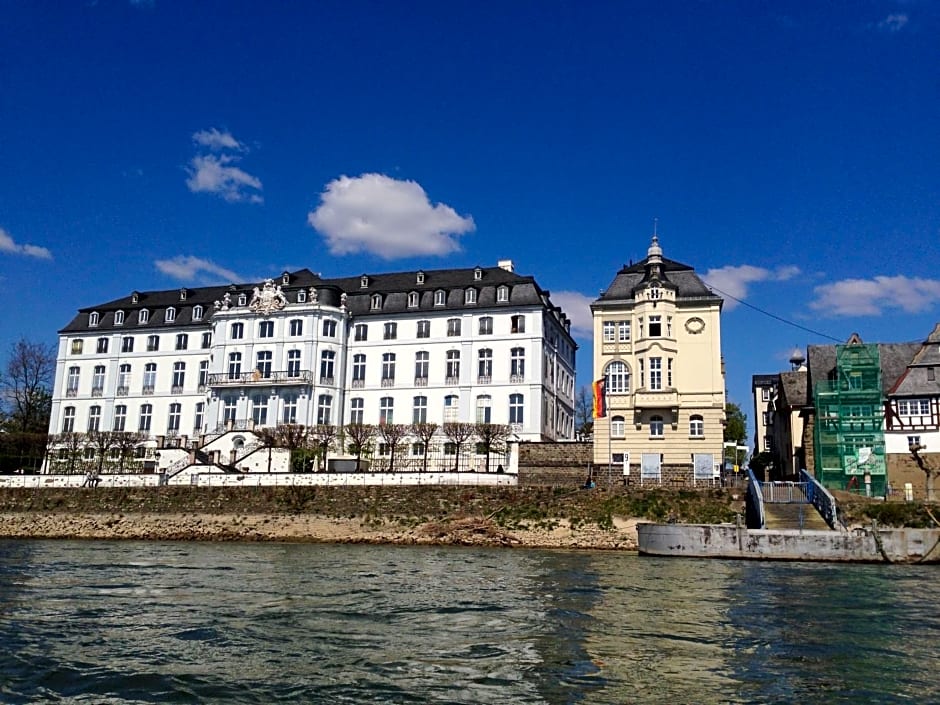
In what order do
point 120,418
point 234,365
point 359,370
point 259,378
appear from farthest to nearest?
1. point 120,418
2. point 234,365
3. point 359,370
4. point 259,378

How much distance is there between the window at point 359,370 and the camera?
6184 centimetres

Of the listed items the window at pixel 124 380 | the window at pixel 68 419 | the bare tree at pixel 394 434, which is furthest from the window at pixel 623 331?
the window at pixel 68 419

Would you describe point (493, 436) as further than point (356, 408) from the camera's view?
No

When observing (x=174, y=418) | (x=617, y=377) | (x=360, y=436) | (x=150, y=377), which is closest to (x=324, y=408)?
(x=360, y=436)

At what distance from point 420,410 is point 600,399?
15.8m

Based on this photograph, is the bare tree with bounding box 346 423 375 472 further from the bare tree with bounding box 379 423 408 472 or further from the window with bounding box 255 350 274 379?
the window with bounding box 255 350 274 379

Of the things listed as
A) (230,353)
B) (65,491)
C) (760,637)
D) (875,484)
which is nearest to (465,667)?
(760,637)

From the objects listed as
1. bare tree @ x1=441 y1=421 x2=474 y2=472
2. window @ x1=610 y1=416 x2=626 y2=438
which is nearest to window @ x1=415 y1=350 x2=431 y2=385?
bare tree @ x1=441 y1=421 x2=474 y2=472

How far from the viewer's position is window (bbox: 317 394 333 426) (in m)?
60.3

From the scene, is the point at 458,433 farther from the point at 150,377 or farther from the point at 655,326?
the point at 150,377

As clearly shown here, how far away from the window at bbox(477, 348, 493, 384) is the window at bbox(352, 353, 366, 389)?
9.06 m

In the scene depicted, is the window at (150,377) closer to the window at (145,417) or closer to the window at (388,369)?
the window at (145,417)

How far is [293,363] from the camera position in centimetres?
6141

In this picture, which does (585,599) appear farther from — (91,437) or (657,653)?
(91,437)
